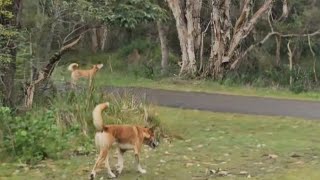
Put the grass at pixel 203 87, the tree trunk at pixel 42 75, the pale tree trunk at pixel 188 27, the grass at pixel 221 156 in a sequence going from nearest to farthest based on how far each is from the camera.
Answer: the grass at pixel 221 156, the tree trunk at pixel 42 75, the grass at pixel 203 87, the pale tree trunk at pixel 188 27

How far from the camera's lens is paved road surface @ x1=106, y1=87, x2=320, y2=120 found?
58.3 ft

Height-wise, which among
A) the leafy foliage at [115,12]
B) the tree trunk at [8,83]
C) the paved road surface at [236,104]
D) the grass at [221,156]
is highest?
the leafy foliage at [115,12]

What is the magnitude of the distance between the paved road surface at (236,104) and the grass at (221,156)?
7.09ft

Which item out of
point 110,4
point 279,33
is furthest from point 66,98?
point 279,33

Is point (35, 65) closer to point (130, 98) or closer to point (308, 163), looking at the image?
point (130, 98)

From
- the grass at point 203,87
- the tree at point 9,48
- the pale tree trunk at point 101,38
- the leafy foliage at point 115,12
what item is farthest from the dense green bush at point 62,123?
the pale tree trunk at point 101,38

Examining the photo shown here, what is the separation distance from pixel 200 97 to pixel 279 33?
13.9m

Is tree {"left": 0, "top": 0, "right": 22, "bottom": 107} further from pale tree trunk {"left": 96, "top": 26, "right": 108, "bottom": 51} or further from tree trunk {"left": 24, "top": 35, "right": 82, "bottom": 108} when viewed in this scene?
pale tree trunk {"left": 96, "top": 26, "right": 108, "bottom": 51}

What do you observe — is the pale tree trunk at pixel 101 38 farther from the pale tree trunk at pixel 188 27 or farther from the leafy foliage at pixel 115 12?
the leafy foliage at pixel 115 12

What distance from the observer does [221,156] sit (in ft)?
35.5

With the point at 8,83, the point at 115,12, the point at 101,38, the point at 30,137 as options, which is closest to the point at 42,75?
the point at 8,83

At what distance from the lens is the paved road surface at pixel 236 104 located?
17.8 metres

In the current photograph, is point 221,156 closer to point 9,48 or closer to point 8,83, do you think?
point 9,48

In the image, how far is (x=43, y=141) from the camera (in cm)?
1078
